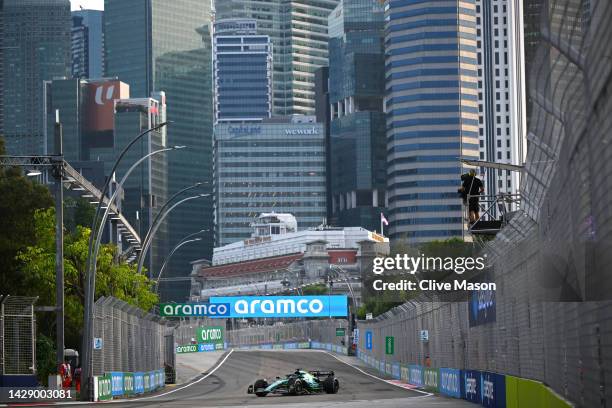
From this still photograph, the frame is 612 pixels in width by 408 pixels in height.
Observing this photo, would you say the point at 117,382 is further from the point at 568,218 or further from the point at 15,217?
the point at 568,218

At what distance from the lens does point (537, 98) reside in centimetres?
1408

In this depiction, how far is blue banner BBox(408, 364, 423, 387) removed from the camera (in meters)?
57.2

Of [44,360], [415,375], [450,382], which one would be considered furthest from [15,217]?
[450,382]

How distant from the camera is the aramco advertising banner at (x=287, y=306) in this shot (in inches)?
4793

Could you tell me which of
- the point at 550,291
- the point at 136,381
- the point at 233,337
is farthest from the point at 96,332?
the point at 233,337

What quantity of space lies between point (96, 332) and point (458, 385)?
11690 mm

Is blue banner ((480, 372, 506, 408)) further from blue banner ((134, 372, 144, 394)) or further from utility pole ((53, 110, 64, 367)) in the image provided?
blue banner ((134, 372, 144, 394))

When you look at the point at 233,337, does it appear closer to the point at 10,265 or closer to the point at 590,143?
the point at 10,265

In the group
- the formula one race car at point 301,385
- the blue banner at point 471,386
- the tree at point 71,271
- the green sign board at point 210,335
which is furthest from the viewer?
the green sign board at point 210,335

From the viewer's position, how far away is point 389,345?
7269 cm

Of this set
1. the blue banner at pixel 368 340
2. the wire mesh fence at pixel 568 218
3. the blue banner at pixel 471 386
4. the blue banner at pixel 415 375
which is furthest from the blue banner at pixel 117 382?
the blue banner at pixel 368 340

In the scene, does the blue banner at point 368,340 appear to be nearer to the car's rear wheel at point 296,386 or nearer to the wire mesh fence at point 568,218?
the car's rear wheel at point 296,386

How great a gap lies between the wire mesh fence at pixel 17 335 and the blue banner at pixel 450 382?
1334 cm

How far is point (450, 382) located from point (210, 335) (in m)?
96.6
